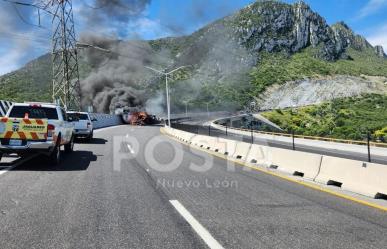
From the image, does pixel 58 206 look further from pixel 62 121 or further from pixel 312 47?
pixel 312 47

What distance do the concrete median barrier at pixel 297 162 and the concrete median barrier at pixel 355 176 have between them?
38cm

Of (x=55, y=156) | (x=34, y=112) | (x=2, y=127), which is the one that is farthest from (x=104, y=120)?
(x=2, y=127)

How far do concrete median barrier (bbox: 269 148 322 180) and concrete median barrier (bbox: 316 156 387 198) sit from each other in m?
0.38

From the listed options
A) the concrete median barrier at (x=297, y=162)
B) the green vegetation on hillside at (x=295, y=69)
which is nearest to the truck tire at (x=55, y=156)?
the concrete median barrier at (x=297, y=162)

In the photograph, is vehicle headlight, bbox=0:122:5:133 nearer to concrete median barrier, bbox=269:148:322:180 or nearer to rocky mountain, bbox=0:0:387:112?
concrete median barrier, bbox=269:148:322:180

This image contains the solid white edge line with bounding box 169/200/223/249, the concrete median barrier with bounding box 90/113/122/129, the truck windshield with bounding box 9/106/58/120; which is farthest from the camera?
the concrete median barrier with bounding box 90/113/122/129

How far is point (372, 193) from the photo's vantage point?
8867 millimetres

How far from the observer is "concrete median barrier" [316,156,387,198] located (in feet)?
28.9

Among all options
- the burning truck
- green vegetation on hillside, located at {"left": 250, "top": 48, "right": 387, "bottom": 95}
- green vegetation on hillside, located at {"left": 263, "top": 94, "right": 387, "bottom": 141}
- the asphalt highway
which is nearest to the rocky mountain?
green vegetation on hillside, located at {"left": 250, "top": 48, "right": 387, "bottom": 95}

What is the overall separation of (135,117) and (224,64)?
101343mm

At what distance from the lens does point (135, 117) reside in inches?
2359

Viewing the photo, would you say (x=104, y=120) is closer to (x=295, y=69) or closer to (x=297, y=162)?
(x=297, y=162)

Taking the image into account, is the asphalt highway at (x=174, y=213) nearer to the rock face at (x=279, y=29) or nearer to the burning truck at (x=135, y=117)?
the burning truck at (x=135, y=117)

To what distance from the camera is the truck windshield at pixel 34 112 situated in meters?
14.3
